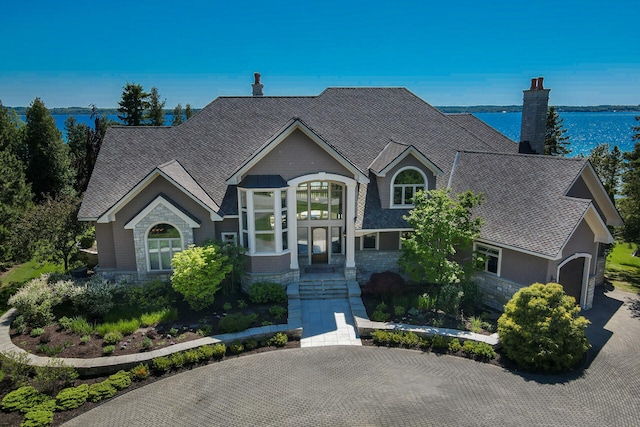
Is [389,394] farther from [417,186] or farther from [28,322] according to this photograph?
[28,322]

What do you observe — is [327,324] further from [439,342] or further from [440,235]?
[440,235]

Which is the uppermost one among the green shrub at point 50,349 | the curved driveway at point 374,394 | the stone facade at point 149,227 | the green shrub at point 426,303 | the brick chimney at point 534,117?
the brick chimney at point 534,117

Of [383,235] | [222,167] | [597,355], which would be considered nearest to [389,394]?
[597,355]

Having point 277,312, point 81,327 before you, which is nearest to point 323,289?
point 277,312

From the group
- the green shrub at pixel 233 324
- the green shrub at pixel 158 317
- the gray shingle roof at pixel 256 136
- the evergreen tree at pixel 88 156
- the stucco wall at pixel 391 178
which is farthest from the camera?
the evergreen tree at pixel 88 156

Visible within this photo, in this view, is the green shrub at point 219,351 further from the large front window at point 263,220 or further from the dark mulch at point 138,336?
the large front window at point 263,220

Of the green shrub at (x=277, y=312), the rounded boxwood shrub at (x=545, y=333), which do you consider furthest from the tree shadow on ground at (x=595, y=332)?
the green shrub at (x=277, y=312)
